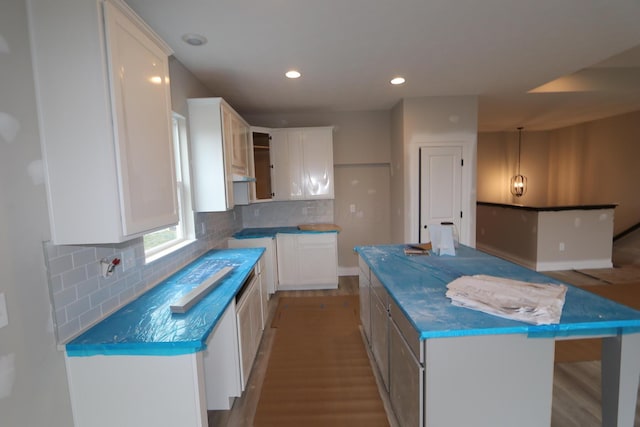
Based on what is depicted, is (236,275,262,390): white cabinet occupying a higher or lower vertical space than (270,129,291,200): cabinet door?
lower

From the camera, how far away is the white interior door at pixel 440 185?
3.76 m

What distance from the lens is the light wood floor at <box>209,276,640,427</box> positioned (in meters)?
1.76

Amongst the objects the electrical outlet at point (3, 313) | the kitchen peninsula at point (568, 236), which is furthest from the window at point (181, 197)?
the kitchen peninsula at point (568, 236)

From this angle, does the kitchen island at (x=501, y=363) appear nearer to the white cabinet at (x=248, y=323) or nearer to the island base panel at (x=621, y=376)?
the island base panel at (x=621, y=376)

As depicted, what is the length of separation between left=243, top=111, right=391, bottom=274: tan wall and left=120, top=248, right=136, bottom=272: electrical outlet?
3.15m

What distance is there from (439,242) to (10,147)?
265cm

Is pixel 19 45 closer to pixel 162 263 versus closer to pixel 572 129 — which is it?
pixel 162 263

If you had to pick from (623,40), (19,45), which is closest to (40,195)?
(19,45)

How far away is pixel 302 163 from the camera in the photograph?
407cm

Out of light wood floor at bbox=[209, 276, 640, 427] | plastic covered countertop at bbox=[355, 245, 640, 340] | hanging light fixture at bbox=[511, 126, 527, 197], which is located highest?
hanging light fixture at bbox=[511, 126, 527, 197]

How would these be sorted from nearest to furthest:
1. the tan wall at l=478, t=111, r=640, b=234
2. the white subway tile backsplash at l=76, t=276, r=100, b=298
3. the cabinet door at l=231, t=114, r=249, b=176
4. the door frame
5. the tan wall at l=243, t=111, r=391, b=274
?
1. the white subway tile backsplash at l=76, t=276, r=100, b=298
2. the cabinet door at l=231, t=114, r=249, b=176
3. the door frame
4. the tan wall at l=243, t=111, r=391, b=274
5. the tan wall at l=478, t=111, r=640, b=234

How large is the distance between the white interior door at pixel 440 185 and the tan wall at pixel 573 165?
12.4ft

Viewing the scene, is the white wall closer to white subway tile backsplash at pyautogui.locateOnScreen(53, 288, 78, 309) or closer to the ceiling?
white subway tile backsplash at pyautogui.locateOnScreen(53, 288, 78, 309)

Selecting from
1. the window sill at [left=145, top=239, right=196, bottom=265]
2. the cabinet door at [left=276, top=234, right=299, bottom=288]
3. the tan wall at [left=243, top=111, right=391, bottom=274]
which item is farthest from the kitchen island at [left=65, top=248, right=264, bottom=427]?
the tan wall at [left=243, top=111, right=391, bottom=274]
